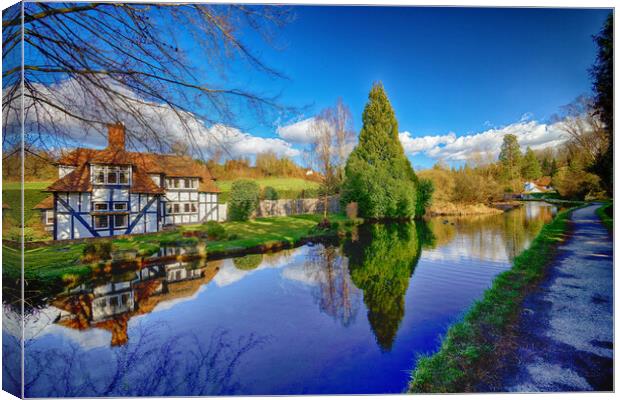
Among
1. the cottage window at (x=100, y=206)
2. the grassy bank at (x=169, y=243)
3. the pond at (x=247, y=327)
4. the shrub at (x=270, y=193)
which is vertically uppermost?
the shrub at (x=270, y=193)

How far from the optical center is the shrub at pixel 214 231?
17.5 feet

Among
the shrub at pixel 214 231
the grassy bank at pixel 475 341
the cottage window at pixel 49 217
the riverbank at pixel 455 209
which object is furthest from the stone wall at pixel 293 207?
the riverbank at pixel 455 209

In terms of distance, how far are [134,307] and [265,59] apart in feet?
11.9

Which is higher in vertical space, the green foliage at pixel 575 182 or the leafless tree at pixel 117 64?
the leafless tree at pixel 117 64

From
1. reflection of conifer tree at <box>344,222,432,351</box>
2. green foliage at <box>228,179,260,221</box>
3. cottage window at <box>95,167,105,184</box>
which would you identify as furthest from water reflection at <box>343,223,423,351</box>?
cottage window at <box>95,167,105,184</box>

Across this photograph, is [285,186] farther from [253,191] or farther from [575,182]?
[575,182]

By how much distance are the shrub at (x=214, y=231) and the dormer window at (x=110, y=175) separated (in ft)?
7.02

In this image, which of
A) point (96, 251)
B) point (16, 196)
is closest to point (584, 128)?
point (16, 196)

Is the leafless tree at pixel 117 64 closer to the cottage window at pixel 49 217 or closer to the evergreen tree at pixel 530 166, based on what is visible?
the cottage window at pixel 49 217

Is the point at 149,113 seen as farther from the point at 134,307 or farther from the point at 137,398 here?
the point at 134,307

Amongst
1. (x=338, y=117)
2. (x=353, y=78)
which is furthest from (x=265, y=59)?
(x=338, y=117)

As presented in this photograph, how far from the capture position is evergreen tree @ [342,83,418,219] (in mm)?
6867

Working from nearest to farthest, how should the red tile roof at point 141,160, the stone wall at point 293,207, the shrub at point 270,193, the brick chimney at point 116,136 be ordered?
the brick chimney at point 116,136
the red tile roof at point 141,160
the shrub at point 270,193
the stone wall at point 293,207

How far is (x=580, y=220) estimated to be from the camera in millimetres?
5719
